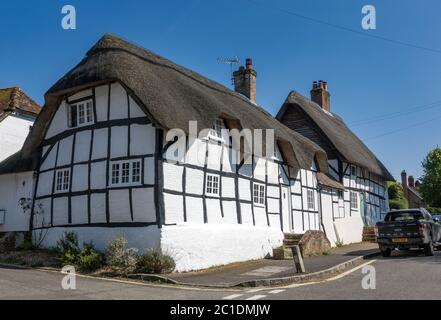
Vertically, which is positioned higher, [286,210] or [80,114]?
[80,114]

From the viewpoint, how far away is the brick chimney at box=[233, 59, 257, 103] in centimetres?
2595

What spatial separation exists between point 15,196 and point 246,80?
1432 centimetres

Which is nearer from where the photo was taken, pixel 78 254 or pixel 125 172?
pixel 78 254

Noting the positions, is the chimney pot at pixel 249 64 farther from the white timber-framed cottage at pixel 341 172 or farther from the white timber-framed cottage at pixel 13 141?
the white timber-framed cottage at pixel 13 141

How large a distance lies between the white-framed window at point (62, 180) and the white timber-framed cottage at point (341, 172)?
13661mm

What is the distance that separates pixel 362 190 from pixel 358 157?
2848 mm

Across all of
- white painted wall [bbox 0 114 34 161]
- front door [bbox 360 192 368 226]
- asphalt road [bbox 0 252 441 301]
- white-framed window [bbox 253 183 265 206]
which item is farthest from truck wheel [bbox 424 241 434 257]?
white painted wall [bbox 0 114 34 161]

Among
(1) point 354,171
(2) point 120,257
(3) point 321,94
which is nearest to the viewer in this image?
(2) point 120,257

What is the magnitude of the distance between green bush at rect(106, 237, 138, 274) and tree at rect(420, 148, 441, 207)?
115 ft

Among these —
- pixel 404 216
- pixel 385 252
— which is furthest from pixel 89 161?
pixel 404 216

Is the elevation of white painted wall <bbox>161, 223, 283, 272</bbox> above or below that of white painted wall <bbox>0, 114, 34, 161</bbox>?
below

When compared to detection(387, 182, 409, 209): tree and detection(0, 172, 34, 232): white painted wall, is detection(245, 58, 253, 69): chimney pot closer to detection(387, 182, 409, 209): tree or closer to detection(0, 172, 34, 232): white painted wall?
detection(0, 172, 34, 232): white painted wall

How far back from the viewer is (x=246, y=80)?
2617 centimetres

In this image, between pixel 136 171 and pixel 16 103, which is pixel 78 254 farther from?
→ pixel 16 103
